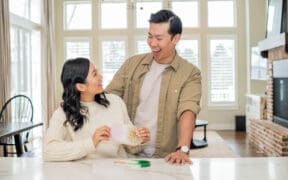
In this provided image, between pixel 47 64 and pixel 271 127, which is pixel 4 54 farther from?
pixel 271 127

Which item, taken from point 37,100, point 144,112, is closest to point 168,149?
point 144,112

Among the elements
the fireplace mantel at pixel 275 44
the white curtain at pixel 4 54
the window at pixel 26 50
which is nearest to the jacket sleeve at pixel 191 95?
the fireplace mantel at pixel 275 44

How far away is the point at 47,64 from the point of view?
778 cm

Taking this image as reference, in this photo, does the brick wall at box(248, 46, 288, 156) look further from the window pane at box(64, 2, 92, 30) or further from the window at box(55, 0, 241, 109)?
the window pane at box(64, 2, 92, 30)

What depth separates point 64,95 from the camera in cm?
171

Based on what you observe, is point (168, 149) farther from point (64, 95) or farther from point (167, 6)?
point (167, 6)

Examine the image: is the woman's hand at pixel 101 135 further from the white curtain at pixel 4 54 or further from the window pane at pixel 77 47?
the window pane at pixel 77 47

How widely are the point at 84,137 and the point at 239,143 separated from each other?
551 centimetres

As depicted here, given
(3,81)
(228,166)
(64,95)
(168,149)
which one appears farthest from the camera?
(3,81)

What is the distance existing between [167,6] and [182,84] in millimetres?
7245

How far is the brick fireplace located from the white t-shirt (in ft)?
11.3

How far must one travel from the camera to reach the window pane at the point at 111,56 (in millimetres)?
8953

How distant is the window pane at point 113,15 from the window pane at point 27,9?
1.60 metres

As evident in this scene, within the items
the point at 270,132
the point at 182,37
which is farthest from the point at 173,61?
the point at 182,37
